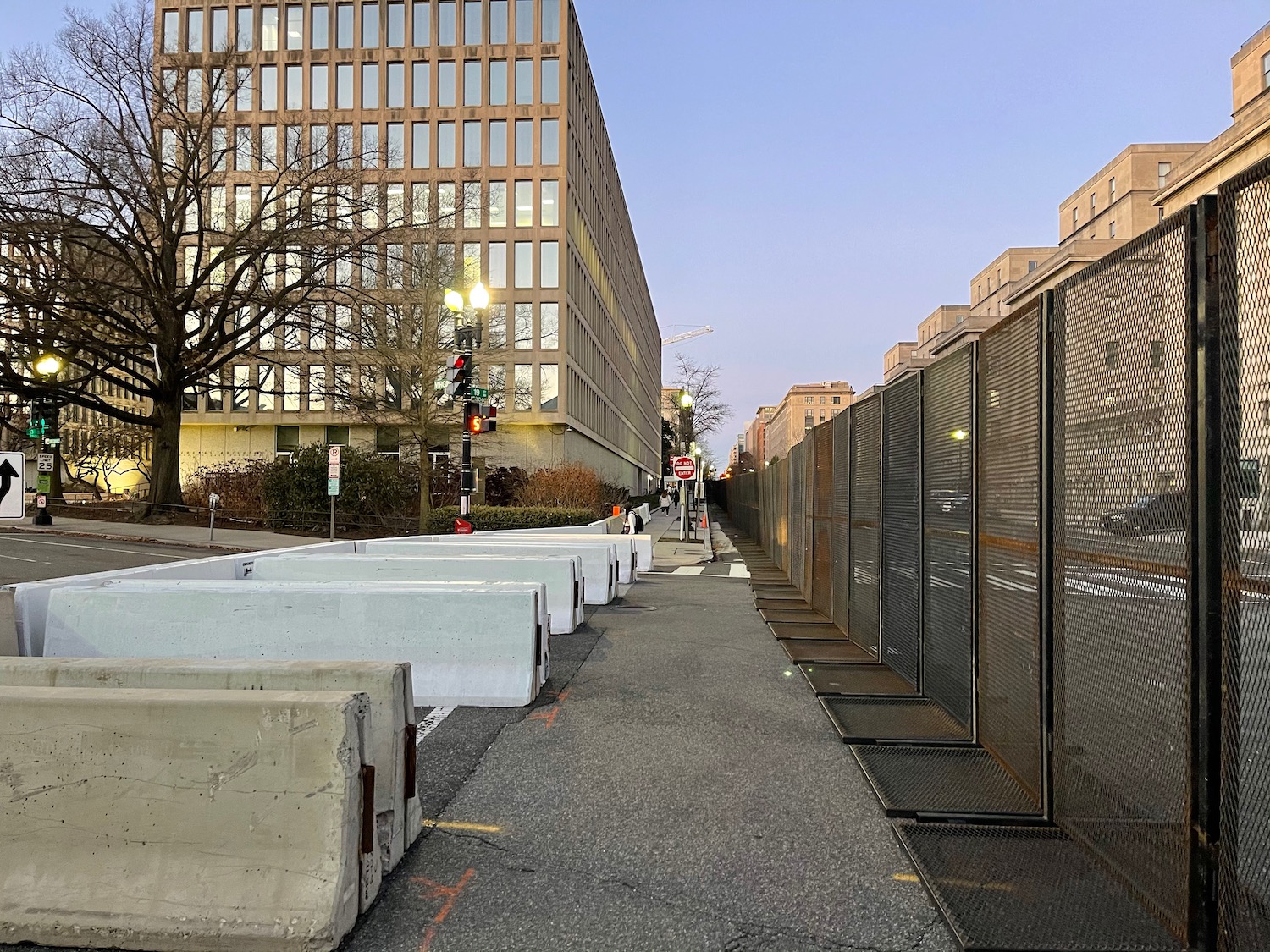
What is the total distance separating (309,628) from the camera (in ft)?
21.3

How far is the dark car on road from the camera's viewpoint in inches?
124

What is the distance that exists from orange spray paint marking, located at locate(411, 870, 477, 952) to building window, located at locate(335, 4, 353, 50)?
51.2 metres

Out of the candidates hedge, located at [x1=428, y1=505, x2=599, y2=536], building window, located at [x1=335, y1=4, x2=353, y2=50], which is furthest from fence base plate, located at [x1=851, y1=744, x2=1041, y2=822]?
building window, located at [x1=335, y1=4, x2=353, y2=50]

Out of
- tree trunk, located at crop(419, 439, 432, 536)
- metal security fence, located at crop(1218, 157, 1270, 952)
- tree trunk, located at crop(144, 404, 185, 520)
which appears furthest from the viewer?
tree trunk, located at crop(144, 404, 185, 520)

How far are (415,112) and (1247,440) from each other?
1923 inches

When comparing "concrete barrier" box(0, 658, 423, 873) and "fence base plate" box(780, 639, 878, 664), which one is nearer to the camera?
"concrete barrier" box(0, 658, 423, 873)

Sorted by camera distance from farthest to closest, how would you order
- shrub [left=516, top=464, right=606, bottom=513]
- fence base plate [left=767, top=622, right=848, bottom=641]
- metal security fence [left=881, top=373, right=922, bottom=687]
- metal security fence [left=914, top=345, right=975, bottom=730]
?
shrub [left=516, top=464, right=606, bottom=513] < fence base plate [left=767, top=622, right=848, bottom=641] < metal security fence [left=881, top=373, right=922, bottom=687] < metal security fence [left=914, top=345, right=975, bottom=730]

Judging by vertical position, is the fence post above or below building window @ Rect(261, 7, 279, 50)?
below

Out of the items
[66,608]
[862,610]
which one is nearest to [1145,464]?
[862,610]

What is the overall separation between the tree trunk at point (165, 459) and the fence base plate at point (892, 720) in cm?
3354

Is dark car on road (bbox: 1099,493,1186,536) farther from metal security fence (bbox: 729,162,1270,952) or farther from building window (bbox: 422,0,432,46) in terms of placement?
building window (bbox: 422,0,432,46)

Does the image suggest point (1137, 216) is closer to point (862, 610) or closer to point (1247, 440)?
point (862, 610)

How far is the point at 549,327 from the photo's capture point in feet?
149

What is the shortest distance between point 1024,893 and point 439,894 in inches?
94.6
